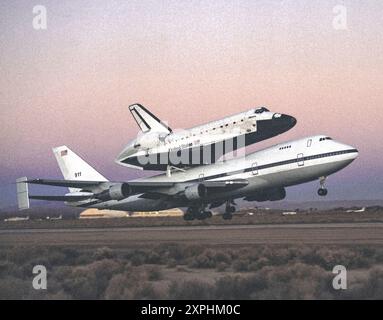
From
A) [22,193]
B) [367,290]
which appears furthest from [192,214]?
[367,290]

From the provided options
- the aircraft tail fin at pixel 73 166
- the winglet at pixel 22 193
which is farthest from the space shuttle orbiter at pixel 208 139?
the aircraft tail fin at pixel 73 166

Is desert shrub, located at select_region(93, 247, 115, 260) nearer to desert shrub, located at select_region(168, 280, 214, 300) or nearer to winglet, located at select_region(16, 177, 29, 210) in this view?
winglet, located at select_region(16, 177, 29, 210)

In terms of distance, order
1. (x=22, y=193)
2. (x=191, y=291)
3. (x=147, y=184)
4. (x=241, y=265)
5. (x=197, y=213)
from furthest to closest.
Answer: (x=197, y=213), (x=147, y=184), (x=22, y=193), (x=241, y=265), (x=191, y=291)

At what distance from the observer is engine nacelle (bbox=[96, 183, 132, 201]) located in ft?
190

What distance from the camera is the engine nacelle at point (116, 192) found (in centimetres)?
5784

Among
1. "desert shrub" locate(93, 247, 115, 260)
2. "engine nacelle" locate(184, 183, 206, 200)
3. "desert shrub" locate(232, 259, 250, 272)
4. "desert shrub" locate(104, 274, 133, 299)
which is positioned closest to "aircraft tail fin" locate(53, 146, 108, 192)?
"engine nacelle" locate(184, 183, 206, 200)

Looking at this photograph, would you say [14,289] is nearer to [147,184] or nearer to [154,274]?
[154,274]

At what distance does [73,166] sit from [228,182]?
68.1 ft

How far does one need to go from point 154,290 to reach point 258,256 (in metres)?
9.84

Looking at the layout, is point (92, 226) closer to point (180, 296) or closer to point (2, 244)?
point (2, 244)

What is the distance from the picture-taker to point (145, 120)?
66938 mm

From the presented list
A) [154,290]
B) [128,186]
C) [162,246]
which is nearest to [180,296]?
[154,290]

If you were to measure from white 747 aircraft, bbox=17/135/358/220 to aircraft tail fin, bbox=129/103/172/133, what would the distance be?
15.4 ft

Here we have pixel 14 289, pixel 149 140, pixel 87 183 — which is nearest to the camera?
pixel 14 289
